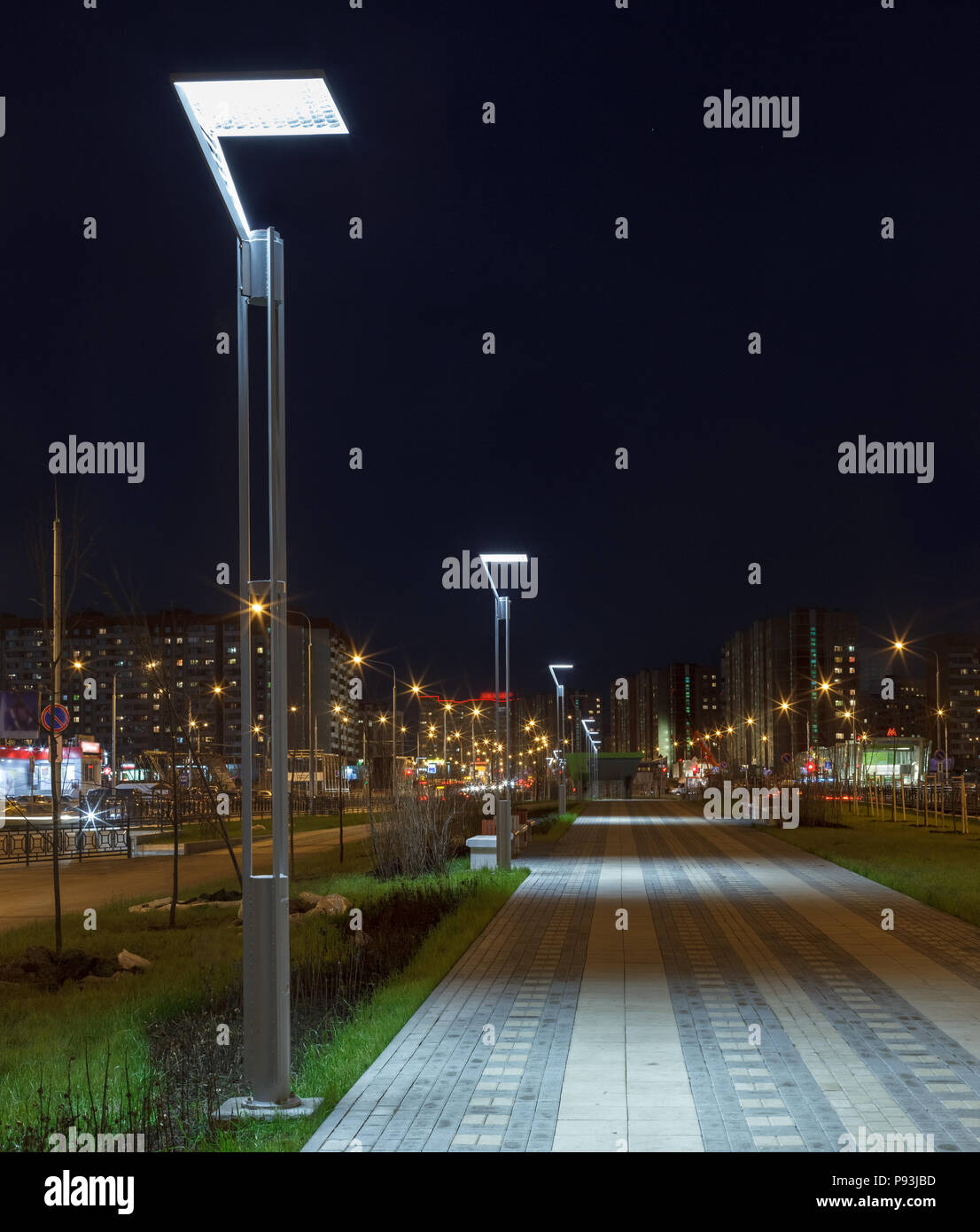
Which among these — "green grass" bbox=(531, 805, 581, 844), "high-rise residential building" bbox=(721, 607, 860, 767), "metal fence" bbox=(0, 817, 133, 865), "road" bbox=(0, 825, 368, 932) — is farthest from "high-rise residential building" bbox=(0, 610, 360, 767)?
"road" bbox=(0, 825, 368, 932)

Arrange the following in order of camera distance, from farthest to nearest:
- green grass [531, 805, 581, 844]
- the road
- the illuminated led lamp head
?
green grass [531, 805, 581, 844]
the road
the illuminated led lamp head

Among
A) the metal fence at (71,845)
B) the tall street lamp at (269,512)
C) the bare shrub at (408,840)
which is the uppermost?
the tall street lamp at (269,512)

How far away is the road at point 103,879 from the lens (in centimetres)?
1916

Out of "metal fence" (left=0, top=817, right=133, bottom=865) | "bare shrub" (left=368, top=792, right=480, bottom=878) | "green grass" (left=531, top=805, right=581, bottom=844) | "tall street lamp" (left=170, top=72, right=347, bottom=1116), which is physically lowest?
"green grass" (left=531, top=805, right=581, bottom=844)

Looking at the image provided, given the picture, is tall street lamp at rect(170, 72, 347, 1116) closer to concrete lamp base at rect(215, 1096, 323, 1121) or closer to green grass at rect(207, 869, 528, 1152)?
concrete lamp base at rect(215, 1096, 323, 1121)

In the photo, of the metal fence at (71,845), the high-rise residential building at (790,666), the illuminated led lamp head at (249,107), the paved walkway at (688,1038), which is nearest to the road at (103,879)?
the metal fence at (71,845)

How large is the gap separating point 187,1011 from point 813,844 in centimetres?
2201

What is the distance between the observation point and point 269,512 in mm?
7148

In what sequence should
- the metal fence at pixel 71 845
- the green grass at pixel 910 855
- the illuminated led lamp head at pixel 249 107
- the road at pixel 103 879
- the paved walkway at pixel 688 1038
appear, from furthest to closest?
the metal fence at pixel 71 845
the road at pixel 103 879
the green grass at pixel 910 855
the illuminated led lamp head at pixel 249 107
the paved walkway at pixel 688 1038

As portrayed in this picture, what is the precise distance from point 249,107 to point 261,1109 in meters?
5.37

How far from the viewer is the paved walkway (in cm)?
644

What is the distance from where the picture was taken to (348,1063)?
25.9 feet

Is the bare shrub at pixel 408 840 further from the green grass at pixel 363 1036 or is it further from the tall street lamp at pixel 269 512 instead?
the tall street lamp at pixel 269 512

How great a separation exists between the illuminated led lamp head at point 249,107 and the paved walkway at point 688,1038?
5201 mm
